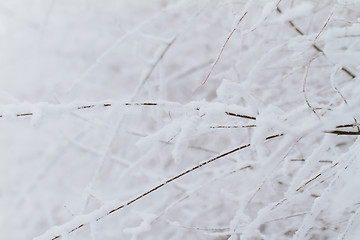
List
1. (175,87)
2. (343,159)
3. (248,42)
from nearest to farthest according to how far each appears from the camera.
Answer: (343,159) → (248,42) → (175,87)

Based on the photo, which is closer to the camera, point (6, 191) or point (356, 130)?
point (356, 130)

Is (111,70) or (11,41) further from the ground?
(11,41)

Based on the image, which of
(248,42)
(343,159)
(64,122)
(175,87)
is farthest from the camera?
(64,122)

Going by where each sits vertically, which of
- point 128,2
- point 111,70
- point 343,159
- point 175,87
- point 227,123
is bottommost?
point 343,159

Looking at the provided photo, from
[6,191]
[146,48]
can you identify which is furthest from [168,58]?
[6,191]

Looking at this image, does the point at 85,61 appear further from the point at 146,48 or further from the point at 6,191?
the point at 6,191

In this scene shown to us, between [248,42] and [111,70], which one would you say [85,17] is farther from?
[248,42]
